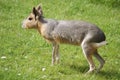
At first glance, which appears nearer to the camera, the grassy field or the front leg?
the grassy field

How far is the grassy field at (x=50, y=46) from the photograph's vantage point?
24.1 feet

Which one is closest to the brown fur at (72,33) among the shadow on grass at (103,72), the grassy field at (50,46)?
the shadow on grass at (103,72)

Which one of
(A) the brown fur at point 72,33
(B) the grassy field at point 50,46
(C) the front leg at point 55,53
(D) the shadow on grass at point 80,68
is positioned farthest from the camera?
(C) the front leg at point 55,53

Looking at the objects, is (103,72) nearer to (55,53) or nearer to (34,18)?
(55,53)

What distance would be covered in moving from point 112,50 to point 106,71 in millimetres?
1283

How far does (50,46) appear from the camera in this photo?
9.09m

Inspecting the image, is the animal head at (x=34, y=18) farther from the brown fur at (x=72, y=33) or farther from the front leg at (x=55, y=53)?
the front leg at (x=55, y=53)

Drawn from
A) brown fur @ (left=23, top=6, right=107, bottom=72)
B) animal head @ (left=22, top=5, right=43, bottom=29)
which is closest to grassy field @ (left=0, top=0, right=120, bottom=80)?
brown fur @ (left=23, top=6, right=107, bottom=72)

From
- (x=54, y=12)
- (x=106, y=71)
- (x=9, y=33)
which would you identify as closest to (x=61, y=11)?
(x=54, y=12)

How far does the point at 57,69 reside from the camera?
7547 millimetres

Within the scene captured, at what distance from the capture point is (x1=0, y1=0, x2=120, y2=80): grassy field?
24.1 feet

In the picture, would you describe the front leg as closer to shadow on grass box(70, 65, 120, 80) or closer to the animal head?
shadow on grass box(70, 65, 120, 80)

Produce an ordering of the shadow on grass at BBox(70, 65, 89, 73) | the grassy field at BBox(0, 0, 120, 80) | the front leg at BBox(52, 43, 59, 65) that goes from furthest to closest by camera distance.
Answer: the front leg at BBox(52, 43, 59, 65) < the shadow on grass at BBox(70, 65, 89, 73) < the grassy field at BBox(0, 0, 120, 80)

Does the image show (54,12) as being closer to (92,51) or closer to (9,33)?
(9,33)
